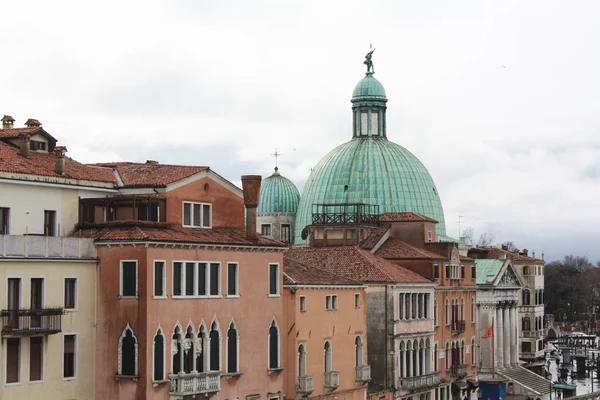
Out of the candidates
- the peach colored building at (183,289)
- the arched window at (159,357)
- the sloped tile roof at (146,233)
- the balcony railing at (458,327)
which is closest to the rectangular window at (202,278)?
the peach colored building at (183,289)

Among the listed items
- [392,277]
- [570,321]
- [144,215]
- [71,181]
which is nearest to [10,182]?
[71,181]

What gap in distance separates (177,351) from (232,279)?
180 inches

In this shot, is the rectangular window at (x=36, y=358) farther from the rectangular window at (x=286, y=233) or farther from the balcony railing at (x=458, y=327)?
the rectangular window at (x=286, y=233)

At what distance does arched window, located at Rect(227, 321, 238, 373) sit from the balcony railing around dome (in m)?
26.6

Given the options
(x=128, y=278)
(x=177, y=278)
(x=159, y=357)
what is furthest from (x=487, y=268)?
(x=128, y=278)

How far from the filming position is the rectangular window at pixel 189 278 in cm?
4594

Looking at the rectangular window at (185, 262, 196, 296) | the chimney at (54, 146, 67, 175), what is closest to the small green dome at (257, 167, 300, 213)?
the rectangular window at (185, 262, 196, 296)

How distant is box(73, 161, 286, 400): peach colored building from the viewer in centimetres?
4378

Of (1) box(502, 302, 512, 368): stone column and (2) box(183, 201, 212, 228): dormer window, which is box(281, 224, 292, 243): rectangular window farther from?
(2) box(183, 201, 212, 228): dormer window

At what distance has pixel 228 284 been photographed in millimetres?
48500

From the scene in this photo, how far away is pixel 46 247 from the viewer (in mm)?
42281

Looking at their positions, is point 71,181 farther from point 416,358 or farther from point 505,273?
point 505,273

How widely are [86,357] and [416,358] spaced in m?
27.2

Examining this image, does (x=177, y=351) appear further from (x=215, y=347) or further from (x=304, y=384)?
(x=304, y=384)
